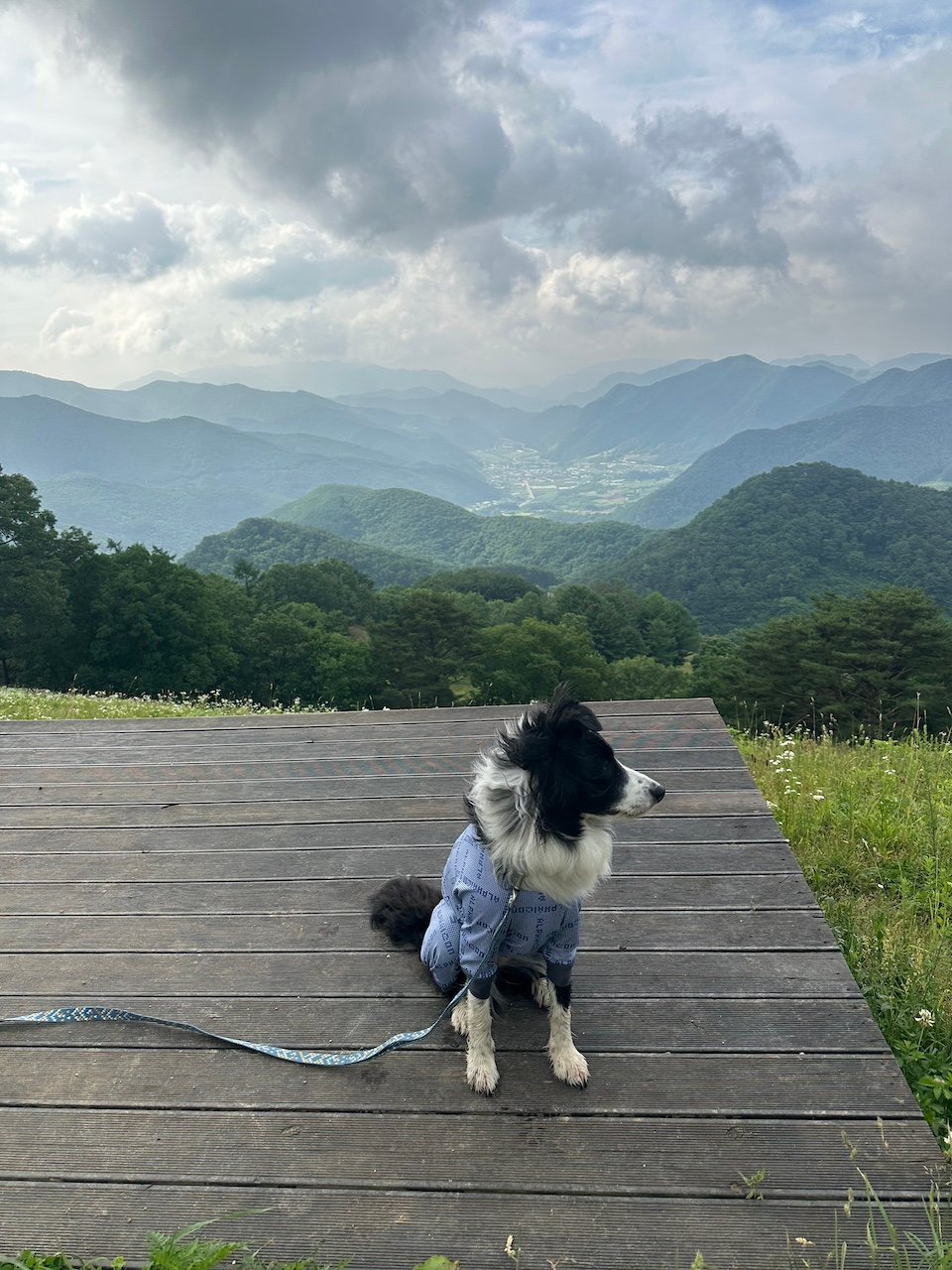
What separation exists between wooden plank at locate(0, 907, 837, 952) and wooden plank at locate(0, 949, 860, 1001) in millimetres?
45

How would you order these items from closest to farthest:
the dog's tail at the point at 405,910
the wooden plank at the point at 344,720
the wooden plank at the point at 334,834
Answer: the dog's tail at the point at 405,910 < the wooden plank at the point at 334,834 < the wooden plank at the point at 344,720

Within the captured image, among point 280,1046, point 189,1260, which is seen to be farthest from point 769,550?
point 189,1260

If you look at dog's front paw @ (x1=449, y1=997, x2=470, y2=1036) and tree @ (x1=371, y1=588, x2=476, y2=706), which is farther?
tree @ (x1=371, y1=588, x2=476, y2=706)

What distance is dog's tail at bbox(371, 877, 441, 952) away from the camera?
9.32 feet

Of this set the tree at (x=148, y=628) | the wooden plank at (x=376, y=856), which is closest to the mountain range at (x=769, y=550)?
the tree at (x=148, y=628)

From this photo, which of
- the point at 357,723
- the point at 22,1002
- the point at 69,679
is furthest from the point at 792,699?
the point at 22,1002

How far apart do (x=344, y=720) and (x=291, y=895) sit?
2138 millimetres

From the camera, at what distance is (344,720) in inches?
209

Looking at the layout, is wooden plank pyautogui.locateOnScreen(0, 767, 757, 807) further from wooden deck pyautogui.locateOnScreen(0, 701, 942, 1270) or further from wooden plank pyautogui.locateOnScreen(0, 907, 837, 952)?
wooden plank pyautogui.locateOnScreen(0, 907, 837, 952)

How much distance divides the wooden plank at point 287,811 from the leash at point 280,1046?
1335 millimetres

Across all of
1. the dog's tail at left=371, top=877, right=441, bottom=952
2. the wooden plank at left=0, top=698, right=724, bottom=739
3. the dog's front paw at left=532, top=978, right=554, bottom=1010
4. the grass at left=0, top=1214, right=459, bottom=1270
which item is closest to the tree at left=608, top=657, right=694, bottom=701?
the wooden plank at left=0, top=698, right=724, bottom=739

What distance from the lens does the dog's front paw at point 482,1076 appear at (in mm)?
2277

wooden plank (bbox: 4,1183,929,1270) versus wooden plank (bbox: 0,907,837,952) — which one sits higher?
wooden plank (bbox: 0,907,837,952)

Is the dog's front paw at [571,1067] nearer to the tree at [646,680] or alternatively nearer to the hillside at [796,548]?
the tree at [646,680]
